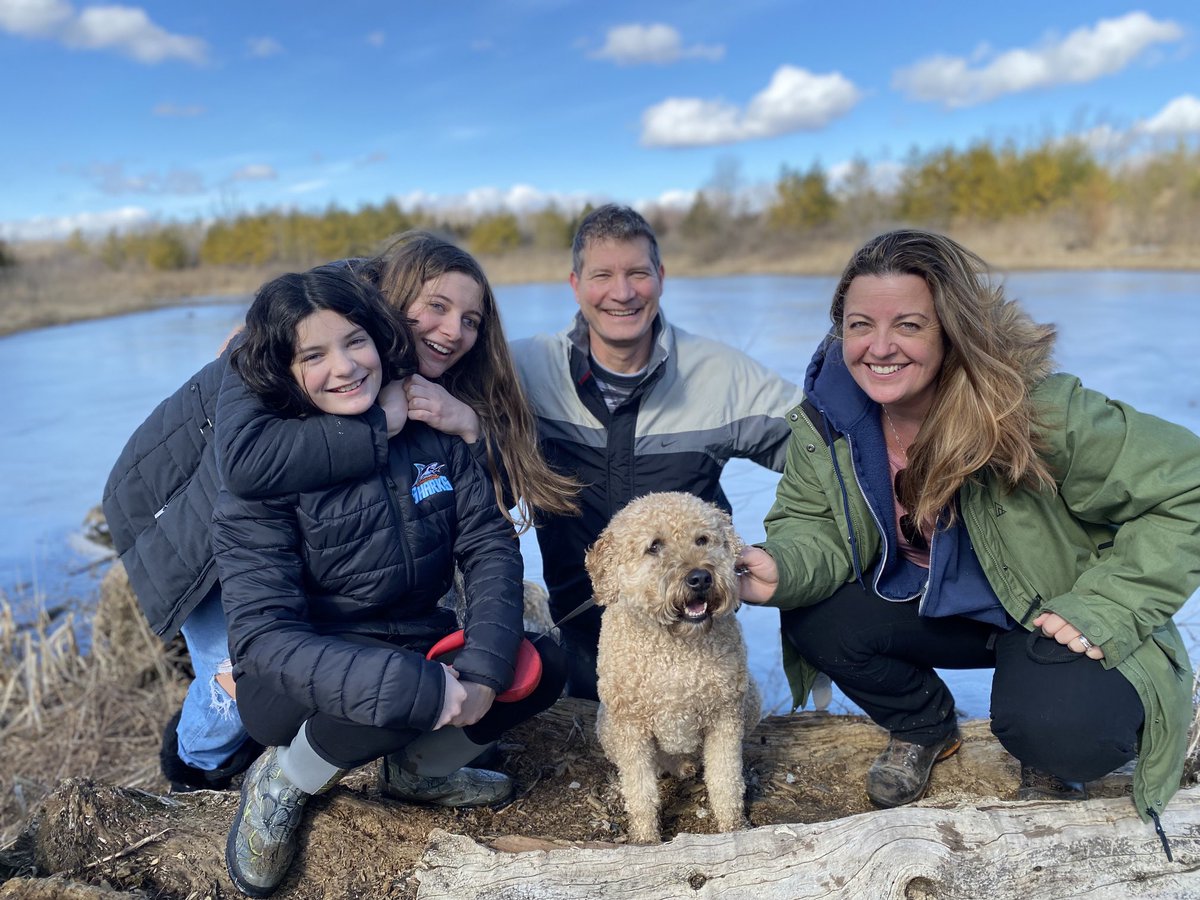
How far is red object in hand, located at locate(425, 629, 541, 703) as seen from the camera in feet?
8.75

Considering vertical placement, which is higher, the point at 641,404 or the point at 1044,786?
the point at 641,404

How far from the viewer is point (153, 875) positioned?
2.53 m

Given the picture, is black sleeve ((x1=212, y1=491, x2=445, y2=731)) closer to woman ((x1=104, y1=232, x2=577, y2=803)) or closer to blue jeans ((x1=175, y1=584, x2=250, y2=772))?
woman ((x1=104, y1=232, x2=577, y2=803))

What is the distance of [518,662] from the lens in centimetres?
276

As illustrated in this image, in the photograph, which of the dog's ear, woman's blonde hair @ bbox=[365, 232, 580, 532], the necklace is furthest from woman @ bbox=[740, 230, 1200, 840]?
woman's blonde hair @ bbox=[365, 232, 580, 532]

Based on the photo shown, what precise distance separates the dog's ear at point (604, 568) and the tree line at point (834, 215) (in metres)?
32.1

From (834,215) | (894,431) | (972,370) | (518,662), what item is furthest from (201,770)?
(834,215)

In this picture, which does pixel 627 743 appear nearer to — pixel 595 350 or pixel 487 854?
pixel 487 854

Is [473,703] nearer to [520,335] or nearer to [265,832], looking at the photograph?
[265,832]

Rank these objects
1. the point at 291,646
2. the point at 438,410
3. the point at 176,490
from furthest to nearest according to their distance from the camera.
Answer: the point at 176,490, the point at 438,410, the point at 291,646

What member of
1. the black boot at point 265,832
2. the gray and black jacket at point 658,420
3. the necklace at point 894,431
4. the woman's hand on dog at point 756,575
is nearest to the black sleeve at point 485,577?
the black boot at point 265,832

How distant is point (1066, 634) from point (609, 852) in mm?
1515

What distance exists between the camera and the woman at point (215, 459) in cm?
310

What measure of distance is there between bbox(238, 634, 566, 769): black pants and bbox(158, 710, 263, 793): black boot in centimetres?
103
